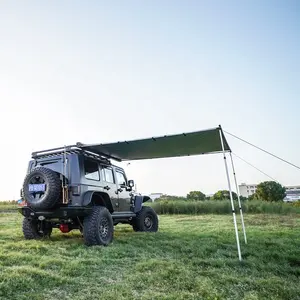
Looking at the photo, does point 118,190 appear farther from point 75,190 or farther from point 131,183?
point 75,190

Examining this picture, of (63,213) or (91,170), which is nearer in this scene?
(63,213)

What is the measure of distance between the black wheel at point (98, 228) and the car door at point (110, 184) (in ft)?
2.83

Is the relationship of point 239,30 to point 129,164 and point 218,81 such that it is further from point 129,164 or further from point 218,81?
point 129,164

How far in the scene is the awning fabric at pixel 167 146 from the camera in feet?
17.6

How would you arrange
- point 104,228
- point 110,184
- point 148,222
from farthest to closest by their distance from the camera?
1. point 148,222
2. point 110,184
3. point 104,228

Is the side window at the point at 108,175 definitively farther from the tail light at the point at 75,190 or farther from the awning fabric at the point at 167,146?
the tail light at the point at 75,190

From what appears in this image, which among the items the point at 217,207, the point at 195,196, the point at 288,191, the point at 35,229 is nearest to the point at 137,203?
the point at 35,229

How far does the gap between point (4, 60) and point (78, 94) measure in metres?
2.45

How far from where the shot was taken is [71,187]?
5332 millimetres

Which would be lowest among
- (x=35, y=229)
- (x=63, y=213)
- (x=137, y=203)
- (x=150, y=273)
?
(x=150, y=273)

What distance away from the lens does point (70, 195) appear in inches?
209

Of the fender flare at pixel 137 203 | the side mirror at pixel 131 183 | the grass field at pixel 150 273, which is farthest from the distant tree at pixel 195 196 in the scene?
the grass field at pixel 150 273

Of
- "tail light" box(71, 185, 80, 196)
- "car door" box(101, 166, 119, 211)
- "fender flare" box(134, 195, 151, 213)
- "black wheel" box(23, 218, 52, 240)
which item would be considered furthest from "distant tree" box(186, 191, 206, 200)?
"tail light" box(71, 185, 80, 196)

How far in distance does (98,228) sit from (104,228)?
1.19ft
